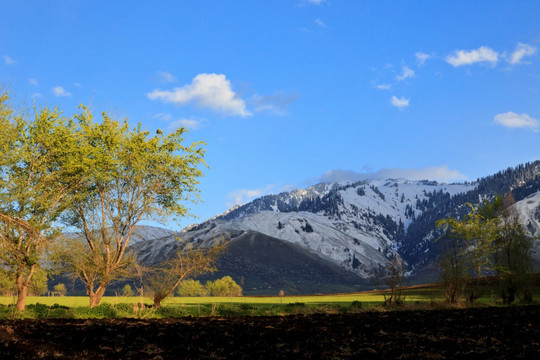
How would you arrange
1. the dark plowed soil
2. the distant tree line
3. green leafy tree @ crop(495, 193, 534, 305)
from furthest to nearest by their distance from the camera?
1. green leafy tree @ crop(495, 193, 534, 305)
2. the distant tree line
3. the dark plowed soil

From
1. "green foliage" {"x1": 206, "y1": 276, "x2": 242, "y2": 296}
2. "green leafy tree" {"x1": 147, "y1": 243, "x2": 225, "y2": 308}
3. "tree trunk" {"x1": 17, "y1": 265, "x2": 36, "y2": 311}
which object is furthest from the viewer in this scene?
"green foliage" {"x1": 206, "y1": 276, "x2": 242, "y2": 296}

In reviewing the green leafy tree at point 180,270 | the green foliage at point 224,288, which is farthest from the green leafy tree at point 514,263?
the green foliage at point 224,288

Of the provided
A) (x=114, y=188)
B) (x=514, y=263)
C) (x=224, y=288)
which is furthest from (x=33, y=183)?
(x=224, y=288)

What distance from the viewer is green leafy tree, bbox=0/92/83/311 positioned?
110 feet

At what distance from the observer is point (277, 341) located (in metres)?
18.3

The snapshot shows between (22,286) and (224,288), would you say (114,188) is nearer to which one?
(22,286)

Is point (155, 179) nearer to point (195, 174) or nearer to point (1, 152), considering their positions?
point (195, 174)

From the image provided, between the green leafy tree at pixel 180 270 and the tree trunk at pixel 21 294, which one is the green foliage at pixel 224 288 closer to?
the green leafy tree at pixel 180 270

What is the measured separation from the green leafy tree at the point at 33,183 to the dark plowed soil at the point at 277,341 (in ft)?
42.3

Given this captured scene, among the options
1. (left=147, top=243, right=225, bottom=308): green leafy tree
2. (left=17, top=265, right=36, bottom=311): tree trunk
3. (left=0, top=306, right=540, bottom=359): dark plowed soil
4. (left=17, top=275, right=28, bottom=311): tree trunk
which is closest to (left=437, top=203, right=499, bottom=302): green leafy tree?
(left=147, top=243, right=225, bottom=308): green leafy tree

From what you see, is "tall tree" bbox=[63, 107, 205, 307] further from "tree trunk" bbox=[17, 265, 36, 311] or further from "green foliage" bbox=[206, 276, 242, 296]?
"green foliage" bbox=[206, 276, 242, 296]

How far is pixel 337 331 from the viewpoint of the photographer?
21297 millimetres

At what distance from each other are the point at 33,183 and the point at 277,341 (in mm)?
26354

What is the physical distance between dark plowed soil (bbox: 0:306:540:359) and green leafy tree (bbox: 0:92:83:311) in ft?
42.3
